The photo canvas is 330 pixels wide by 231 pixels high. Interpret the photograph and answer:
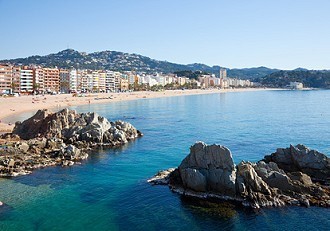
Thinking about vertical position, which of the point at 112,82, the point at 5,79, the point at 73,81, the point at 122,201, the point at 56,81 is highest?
the point at 112,82

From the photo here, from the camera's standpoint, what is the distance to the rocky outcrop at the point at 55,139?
31531mm

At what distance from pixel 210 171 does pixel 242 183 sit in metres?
2.31

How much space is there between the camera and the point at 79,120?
44219mm

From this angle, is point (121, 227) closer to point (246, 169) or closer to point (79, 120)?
point (246, 169)

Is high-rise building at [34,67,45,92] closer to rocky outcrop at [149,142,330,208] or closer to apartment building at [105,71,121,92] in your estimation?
apartment building at [105,71,121,92]

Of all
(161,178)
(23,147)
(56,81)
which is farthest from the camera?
(56,81)

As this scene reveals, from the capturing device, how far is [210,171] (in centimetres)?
2333

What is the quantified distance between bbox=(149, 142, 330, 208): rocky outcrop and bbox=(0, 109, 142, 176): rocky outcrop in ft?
44.6

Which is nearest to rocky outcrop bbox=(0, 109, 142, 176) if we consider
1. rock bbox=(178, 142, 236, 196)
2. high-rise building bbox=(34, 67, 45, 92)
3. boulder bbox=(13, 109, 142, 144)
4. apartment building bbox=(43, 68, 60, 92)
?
boulder bbox=(13, 109, 142, 144)

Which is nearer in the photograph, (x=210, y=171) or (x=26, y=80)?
(x=210, y=171)

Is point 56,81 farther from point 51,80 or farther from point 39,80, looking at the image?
point 39,80

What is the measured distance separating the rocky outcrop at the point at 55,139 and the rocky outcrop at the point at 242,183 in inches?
535

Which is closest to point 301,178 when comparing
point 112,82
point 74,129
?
point 74,129

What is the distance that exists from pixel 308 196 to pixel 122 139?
25229 mm
